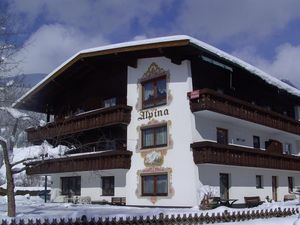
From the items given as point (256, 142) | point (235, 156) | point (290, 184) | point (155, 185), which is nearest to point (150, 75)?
point (155, 185)

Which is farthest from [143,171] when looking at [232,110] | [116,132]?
[232,110]

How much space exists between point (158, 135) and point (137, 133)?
4.69ft

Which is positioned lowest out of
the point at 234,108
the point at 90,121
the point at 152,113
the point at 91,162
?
the point at 91,162

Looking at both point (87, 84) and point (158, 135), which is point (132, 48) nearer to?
point (158, 135)

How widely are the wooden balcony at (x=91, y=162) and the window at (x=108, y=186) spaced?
1514mm

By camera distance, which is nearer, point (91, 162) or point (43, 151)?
point (43, 151)

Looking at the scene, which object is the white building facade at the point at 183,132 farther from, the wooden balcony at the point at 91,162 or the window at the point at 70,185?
the window at the point at 70,185

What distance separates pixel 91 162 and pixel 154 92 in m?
5.65

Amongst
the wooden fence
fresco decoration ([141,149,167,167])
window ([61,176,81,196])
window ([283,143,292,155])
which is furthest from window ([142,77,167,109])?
window ([283,143,292,155])

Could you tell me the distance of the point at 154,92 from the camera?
26.4 meters

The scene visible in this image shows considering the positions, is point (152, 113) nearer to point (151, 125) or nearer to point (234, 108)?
point (151, 125)

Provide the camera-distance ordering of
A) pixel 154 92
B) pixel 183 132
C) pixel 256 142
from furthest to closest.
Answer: pixel 256 142 < pixel 154 92 < pixel 183 132

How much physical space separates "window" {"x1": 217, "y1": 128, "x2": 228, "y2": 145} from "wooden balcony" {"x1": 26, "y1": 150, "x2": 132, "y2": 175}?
5.04 m

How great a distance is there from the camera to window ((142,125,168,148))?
83.9 feet
